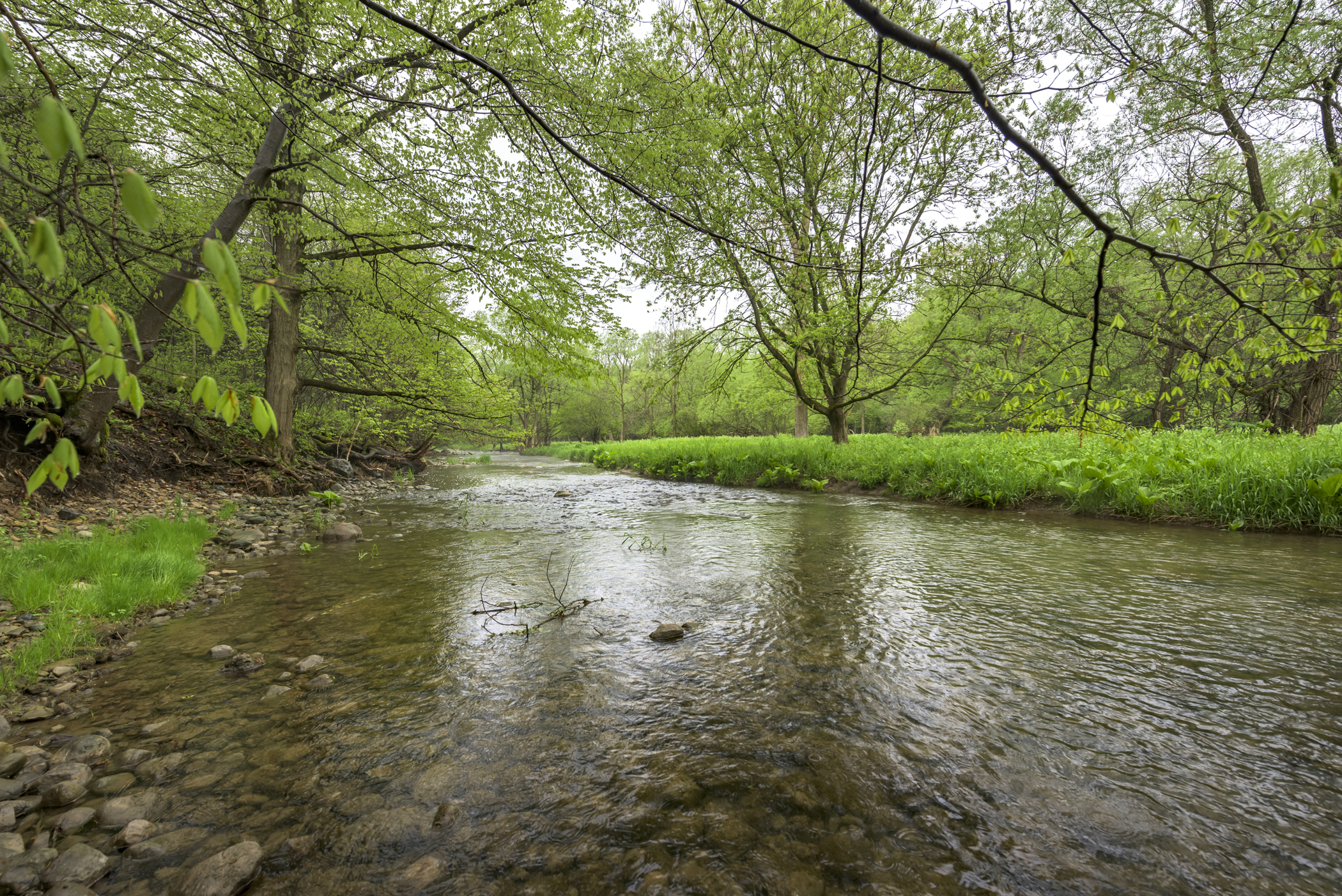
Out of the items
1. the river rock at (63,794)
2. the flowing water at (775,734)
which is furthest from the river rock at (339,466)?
the river rock at (63,794)

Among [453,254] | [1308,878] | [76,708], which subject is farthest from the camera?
[453,254]

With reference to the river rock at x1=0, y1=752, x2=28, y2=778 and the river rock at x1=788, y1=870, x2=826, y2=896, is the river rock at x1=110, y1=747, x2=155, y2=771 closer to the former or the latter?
the river rock at x1=0, y1=752, x2=28, y2=778

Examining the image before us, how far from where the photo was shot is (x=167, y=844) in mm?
1761

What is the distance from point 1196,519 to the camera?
20.9 ft

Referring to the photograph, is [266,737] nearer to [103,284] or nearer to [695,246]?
[103,284]

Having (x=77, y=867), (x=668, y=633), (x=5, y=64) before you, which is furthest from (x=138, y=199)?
(x=668, y=633)

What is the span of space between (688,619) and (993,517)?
6015 mm

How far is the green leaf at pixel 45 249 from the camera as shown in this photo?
39.9 inches

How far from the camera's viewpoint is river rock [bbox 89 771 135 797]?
1.99 m

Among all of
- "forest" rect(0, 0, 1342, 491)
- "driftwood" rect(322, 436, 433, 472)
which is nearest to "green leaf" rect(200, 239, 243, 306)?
"forest" rect(0, 0, 1342, 491)

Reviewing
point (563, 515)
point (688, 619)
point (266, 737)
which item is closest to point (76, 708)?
point (266, 737)

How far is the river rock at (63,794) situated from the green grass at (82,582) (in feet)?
3.83

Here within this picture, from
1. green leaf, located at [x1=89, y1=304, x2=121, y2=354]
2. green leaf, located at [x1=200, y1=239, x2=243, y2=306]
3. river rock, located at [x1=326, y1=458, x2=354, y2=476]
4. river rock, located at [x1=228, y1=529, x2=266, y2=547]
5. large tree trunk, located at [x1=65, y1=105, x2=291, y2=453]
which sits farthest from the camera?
river rock, located at [x1=326, y1=458, x2=354, y2=476]

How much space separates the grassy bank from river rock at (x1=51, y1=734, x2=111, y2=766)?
19.7 feet
